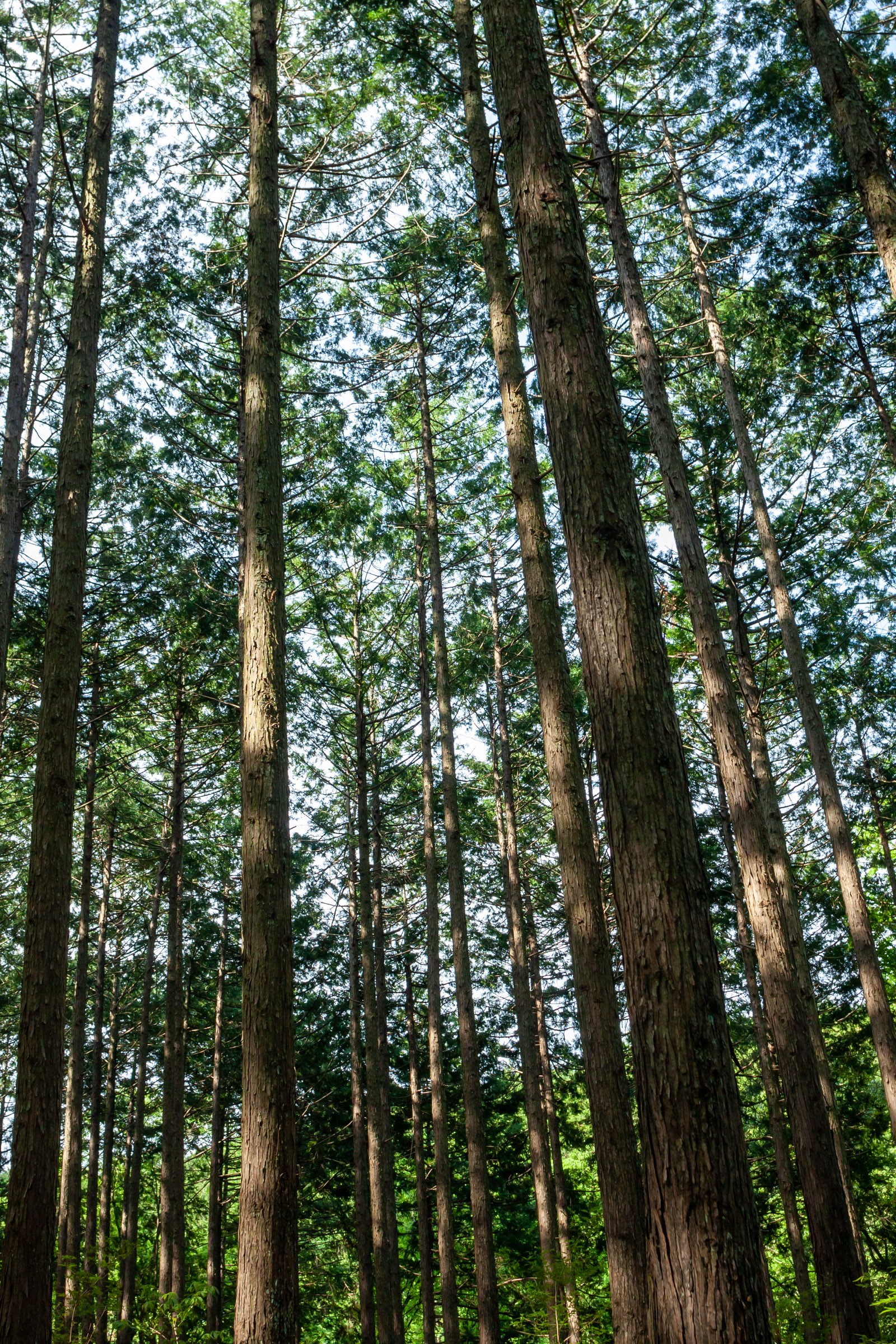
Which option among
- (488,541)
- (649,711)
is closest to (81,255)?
(649,711)

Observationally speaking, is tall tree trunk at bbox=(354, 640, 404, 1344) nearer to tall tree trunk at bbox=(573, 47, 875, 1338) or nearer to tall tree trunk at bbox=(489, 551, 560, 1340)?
tall tree trunk at bbox=(489, 551, 560, 1340)

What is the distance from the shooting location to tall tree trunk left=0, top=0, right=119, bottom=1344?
4.70 metres

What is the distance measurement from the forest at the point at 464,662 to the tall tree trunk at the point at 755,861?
53 millimetres

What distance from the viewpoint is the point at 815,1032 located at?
10.4 m

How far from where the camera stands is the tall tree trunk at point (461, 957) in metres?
9.75

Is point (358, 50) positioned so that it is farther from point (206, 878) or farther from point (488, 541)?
point (206, 878)

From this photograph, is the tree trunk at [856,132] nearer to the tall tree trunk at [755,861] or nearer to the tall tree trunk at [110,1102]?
the tall tree trunk at [755,861]

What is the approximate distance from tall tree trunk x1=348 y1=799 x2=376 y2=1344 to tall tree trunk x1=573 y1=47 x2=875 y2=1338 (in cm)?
905

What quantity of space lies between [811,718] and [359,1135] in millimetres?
10780

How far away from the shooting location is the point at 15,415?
27.8 feet

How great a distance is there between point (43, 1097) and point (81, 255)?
20.7 ft

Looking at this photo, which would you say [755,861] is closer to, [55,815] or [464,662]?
[55,815]

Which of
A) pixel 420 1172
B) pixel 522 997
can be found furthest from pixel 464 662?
pixel 420 1172

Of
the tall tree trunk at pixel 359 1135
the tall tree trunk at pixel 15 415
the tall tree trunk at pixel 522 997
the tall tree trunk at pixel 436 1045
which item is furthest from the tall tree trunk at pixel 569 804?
the tall tree trunk at pixel 359 1135
